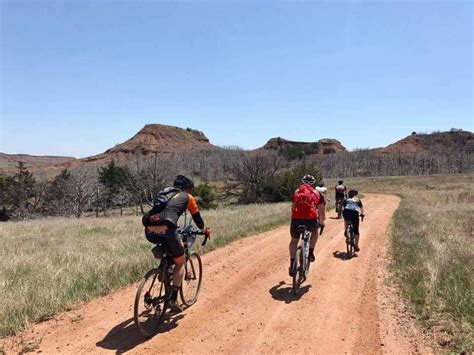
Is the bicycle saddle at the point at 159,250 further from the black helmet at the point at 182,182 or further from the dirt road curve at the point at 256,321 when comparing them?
the dirt road curve at the point at 256,321

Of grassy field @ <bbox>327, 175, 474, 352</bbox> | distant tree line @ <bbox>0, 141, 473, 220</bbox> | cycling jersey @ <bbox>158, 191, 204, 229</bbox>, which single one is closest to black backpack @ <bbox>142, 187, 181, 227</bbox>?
cycling jersey @ <bbox>158, 191, 204, 229</bbox>

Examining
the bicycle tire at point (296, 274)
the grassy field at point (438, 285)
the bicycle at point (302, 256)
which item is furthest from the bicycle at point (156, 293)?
the grassy field at point (438, 285)

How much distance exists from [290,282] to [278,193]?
121ft

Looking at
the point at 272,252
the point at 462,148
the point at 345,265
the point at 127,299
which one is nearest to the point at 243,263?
the point at 272,252

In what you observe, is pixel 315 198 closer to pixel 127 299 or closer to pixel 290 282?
pixel 290 282

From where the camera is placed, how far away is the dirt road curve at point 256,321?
553cm

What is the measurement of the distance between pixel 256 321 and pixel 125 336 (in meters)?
2.04

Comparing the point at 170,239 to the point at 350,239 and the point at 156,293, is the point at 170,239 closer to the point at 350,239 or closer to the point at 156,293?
the point at 156,293

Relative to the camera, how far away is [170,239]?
5.93 m

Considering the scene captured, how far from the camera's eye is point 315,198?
27.7 ft

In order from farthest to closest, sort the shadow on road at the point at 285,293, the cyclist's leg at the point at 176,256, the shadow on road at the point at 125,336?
the shadow on road at the point at 285,293 → the cyclist's leg at the point at 176,256 → the shadow on road at the point at 125,336

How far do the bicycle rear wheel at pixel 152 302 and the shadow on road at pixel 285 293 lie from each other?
7.84 ft

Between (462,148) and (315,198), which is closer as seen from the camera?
(315,198)

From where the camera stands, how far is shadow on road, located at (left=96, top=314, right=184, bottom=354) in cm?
547
